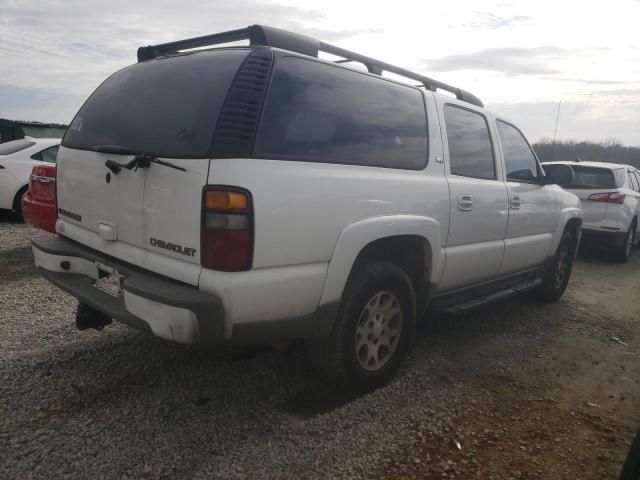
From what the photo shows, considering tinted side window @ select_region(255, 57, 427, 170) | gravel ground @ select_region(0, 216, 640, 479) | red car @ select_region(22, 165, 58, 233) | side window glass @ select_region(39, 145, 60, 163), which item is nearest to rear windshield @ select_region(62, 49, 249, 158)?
tinted side window @ select_region(255, 57, 427, 170)

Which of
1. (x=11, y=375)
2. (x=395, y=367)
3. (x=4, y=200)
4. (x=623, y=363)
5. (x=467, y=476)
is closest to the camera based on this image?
(x=467, y=476)

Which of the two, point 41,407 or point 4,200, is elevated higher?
point 4,200

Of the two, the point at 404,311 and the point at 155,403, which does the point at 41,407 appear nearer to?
the point at 155,403

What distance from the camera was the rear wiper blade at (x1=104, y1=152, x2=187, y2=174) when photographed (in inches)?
92.2

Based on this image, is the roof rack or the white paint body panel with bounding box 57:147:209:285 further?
the roof rack

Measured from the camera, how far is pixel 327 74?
2738 millimetres

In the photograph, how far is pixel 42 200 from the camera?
4.18 metres

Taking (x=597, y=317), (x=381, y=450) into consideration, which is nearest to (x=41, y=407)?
(x=381, y=450)

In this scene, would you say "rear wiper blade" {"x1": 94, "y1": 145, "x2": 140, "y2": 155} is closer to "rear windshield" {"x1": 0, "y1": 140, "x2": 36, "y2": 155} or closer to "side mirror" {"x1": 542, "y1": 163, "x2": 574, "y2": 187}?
"side mirror" {"x1": 542, "y1": 163, "x2": 574, "y2": 187}

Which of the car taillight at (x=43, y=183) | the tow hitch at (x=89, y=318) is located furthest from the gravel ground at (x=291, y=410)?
the car taillight at (x=43, y=183)

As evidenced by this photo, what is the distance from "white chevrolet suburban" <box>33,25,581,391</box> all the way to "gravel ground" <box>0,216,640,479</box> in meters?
0.37

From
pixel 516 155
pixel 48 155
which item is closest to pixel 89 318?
pixel 516 155

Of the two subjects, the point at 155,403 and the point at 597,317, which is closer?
the point at 155,403

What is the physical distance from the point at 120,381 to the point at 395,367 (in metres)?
1.73
